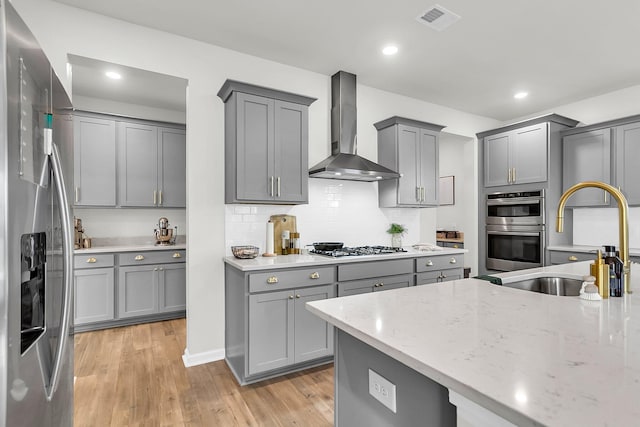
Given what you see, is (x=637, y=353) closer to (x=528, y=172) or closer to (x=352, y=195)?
(x=352, y=195)

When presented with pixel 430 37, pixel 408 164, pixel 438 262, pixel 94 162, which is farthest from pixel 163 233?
pixel 430 37

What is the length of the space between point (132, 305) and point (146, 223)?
3.86ft

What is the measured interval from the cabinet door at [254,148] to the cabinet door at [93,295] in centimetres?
214

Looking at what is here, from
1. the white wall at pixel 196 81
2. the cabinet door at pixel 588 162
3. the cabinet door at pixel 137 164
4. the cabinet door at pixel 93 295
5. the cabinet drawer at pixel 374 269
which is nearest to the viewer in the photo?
the white wall at pixel 196 81

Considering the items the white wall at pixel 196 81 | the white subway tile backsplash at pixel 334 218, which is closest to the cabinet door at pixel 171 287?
the white wall at pixel 196 81

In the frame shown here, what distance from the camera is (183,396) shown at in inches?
94.4

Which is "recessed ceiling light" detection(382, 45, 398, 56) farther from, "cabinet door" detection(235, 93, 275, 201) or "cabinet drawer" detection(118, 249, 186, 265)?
"cabinet drawer" detection(118, 249, 186, 265)

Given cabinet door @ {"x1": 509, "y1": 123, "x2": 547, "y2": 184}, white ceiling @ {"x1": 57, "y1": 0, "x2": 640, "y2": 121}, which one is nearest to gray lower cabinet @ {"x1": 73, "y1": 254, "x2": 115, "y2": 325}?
white ceiling @ {"x1": 57, "y1": 0, "x2": 640, "y2": 121}

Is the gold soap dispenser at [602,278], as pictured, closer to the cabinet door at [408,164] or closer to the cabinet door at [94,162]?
the cabinet door at [408,164]

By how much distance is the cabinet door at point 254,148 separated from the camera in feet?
9.32

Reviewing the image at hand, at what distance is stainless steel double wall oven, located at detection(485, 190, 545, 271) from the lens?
14.0 ft

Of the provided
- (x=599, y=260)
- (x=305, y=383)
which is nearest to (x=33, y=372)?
(x=305, y=383)

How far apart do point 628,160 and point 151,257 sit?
220 inches

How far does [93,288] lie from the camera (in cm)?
371
